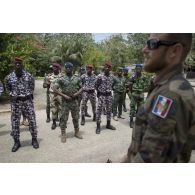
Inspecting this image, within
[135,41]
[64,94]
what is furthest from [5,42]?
[135,41]

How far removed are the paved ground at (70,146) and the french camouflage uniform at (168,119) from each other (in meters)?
2.76

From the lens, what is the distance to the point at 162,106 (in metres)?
1.33

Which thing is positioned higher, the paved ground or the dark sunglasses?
the dark sunglasses

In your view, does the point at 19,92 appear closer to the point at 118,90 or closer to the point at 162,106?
the point at 118,90

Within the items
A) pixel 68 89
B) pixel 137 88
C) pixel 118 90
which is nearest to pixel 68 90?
pixel 68 89

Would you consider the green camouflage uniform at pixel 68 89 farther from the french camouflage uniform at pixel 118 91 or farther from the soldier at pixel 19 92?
the french camouflage uniform at pixel 118 91

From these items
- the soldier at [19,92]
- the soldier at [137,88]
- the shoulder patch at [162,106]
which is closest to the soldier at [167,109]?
the shoulder patch at [162,106]

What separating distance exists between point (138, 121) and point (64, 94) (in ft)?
13.9

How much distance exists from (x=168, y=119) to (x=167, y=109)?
0.05m

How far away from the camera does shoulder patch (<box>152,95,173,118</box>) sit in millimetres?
1321

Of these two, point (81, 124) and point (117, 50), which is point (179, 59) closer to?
point (81, 124)

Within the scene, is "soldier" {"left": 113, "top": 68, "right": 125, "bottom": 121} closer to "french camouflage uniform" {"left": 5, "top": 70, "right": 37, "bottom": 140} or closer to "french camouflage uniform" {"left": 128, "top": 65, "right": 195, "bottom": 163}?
"french camouflage uniform" {"left": 5, "top": 70, "right": 37, "bottom": 140}

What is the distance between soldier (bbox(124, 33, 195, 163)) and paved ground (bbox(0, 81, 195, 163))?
2733 mm

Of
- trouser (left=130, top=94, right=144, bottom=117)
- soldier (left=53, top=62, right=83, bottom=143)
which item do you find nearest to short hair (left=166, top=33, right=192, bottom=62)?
soldier (left=53, top=62, right=83, bottom=143)
